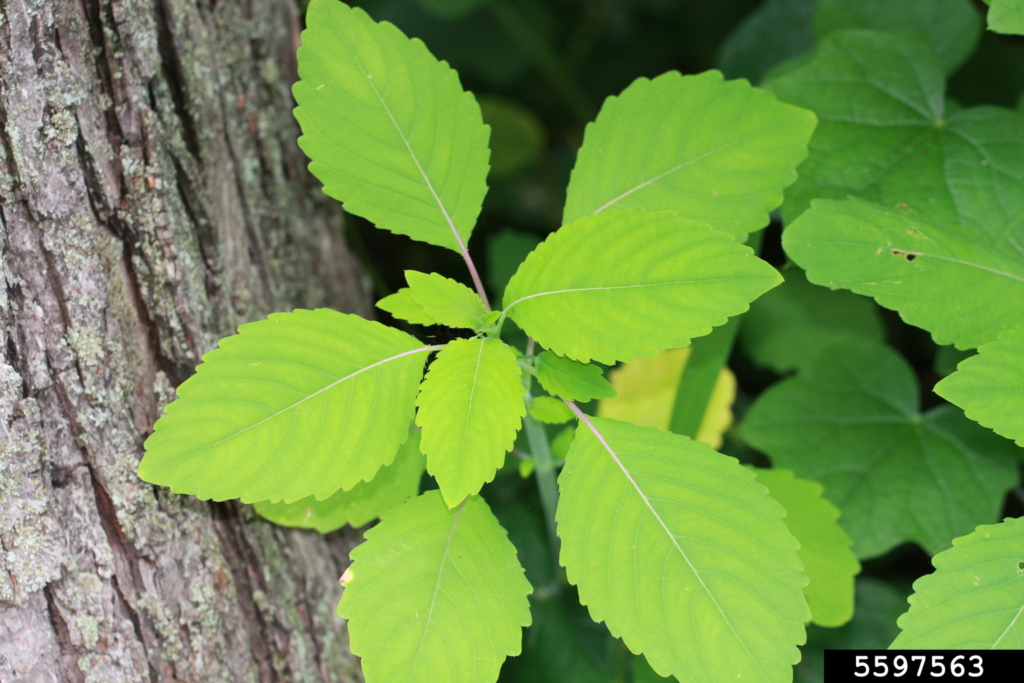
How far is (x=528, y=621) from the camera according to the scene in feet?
3.49

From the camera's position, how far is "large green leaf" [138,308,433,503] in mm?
964

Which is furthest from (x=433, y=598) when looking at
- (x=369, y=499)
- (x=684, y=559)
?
(x=684, y=559)

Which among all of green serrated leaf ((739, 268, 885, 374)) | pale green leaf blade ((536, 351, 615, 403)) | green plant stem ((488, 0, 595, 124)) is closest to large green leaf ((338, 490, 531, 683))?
pale green leaf blade ((536, 351, 615, 403))

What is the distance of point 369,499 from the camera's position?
1.26 meters

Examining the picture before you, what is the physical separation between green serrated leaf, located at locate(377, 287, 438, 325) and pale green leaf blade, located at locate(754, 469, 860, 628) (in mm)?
674

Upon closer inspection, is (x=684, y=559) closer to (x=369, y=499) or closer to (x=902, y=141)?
(x=369, y=499)

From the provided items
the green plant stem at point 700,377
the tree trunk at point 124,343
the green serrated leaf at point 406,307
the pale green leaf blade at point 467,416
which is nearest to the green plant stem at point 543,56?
the green plant stem at point 700,377

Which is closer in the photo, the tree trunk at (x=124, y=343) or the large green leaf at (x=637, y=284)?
the large green leaf at (x=637, y=284)

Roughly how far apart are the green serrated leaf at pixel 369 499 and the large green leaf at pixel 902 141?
89 cm

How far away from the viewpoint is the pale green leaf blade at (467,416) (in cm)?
95

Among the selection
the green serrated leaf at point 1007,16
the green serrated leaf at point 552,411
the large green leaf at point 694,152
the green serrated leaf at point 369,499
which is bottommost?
the green serrated leaf at point 369,499

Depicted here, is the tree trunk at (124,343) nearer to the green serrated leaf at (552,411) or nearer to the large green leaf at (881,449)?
the green serrated leaf at (552,411)

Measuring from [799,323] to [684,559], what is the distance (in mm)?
1315

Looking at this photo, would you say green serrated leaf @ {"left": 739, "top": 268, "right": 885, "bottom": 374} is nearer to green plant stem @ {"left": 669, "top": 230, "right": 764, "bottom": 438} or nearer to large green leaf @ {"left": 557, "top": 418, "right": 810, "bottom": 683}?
green plant stem @ {"left": 669, "top": 230, "right": 764, "bottom": 438}
